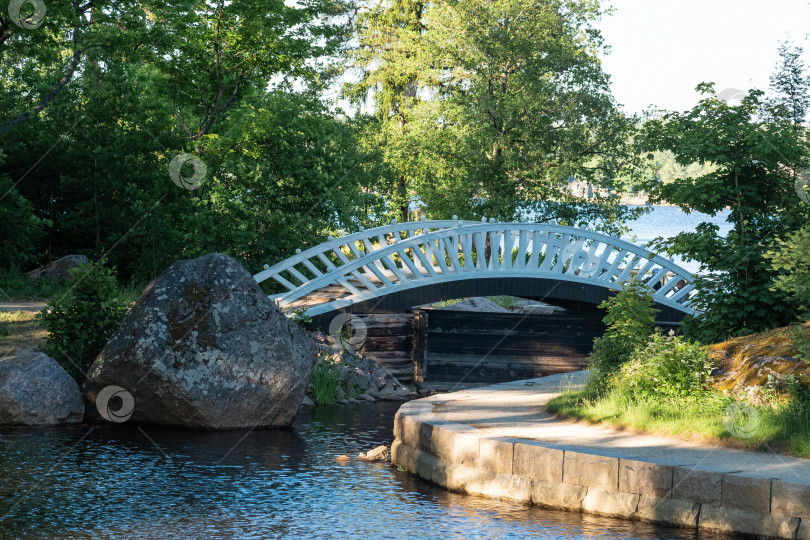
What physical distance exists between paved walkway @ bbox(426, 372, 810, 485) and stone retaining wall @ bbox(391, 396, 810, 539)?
13 centimetres

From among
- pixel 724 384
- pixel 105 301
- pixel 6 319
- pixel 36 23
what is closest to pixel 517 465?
pixel 724 384

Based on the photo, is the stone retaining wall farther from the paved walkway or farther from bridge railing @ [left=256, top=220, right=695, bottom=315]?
bridge railing @ [left=256, top=220, right=695, bottom=315]

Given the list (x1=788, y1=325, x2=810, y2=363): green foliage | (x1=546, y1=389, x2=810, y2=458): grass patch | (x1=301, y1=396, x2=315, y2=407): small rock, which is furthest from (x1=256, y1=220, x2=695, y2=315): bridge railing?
(x1=546, y1=389, x2=810, y2=458): grass patch

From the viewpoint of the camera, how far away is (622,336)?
11625 mm

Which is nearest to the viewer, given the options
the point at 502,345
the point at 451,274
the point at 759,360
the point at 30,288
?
the point at 759,360

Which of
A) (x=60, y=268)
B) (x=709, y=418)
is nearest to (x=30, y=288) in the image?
(x=60, y=268)

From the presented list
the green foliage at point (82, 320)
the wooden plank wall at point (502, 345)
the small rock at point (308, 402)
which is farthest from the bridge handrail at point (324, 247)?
the green foliage at point (82, 320)

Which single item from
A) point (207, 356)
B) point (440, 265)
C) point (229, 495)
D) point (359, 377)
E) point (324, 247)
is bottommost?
point (229, 495)

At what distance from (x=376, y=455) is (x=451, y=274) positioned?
29.3ft

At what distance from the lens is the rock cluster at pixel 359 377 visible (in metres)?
16.6

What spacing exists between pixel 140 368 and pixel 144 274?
11.2m

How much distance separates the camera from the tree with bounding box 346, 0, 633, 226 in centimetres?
2958

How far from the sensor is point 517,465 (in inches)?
345

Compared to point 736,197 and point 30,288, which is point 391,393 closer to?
point 736,197
